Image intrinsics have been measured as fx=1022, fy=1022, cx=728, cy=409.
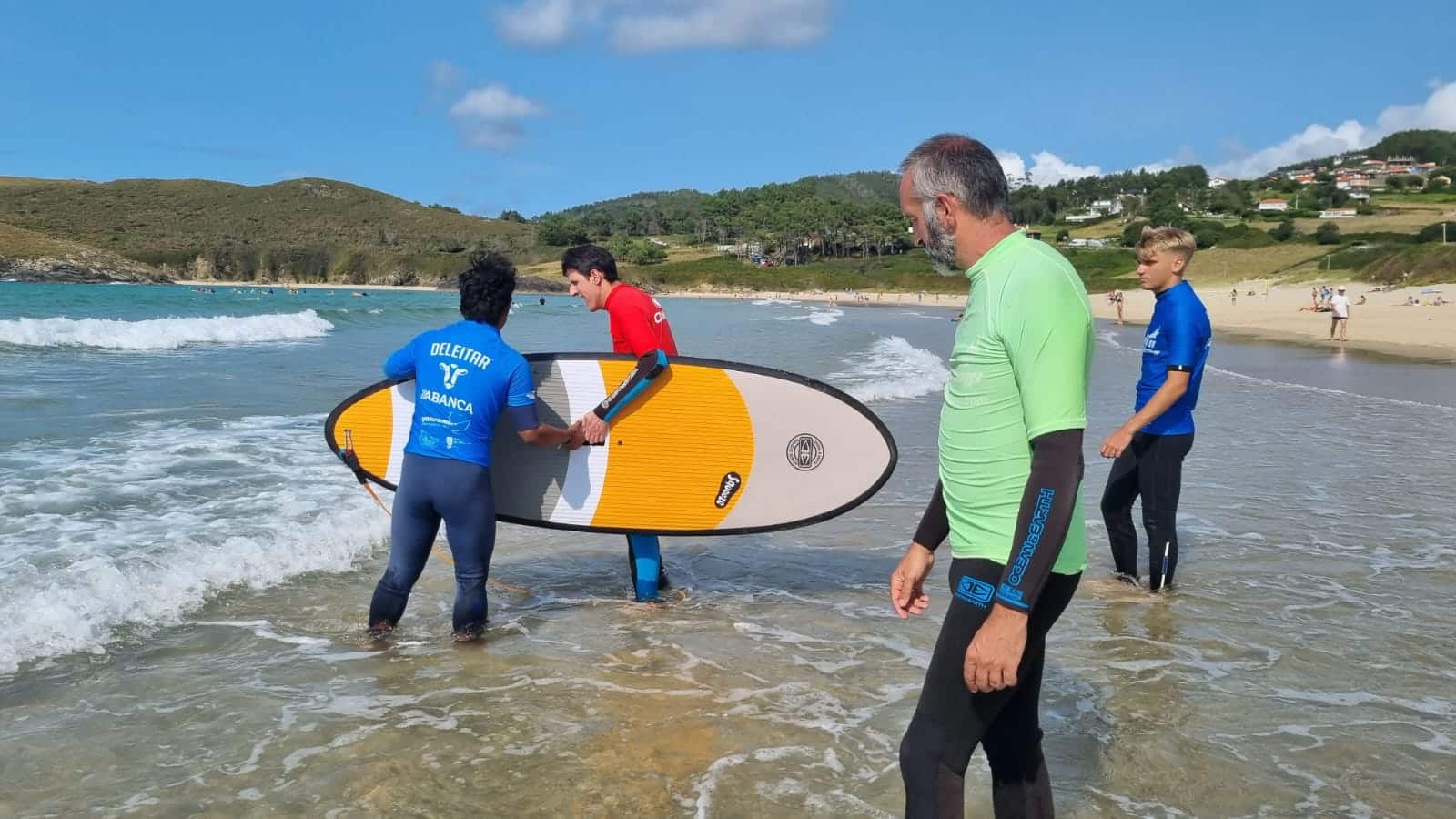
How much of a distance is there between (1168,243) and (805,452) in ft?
6.72

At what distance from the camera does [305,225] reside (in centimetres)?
14338

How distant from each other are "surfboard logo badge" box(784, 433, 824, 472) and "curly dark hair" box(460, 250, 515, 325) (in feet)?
5.67

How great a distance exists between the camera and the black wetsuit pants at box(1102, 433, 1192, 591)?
5.20 m

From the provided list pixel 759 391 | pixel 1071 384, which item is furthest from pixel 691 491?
pixel 1071 384

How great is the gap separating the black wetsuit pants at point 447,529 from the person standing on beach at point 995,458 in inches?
96.5

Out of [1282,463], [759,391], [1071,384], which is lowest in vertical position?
[1282,463]

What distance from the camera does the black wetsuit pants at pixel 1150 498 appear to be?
5.20m

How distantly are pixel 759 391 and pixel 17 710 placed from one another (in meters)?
3.48

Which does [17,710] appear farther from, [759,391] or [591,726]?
[759,391]

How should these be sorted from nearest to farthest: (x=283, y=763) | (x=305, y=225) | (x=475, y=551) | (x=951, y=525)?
(x=951, y=525) < (x=283, y=763) < (x=475, y=551) < (x=305, y=225)

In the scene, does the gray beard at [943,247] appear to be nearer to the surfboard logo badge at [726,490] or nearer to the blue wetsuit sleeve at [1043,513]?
the blue wetsuit sleeve at [1043,513]

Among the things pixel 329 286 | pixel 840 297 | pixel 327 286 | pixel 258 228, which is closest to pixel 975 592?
pixel 840 297

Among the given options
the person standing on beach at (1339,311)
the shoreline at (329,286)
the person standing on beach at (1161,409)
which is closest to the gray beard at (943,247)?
the person standing on beach at (1161,409)

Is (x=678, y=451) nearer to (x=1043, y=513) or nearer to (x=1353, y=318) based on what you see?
(x=1043, y=513)
